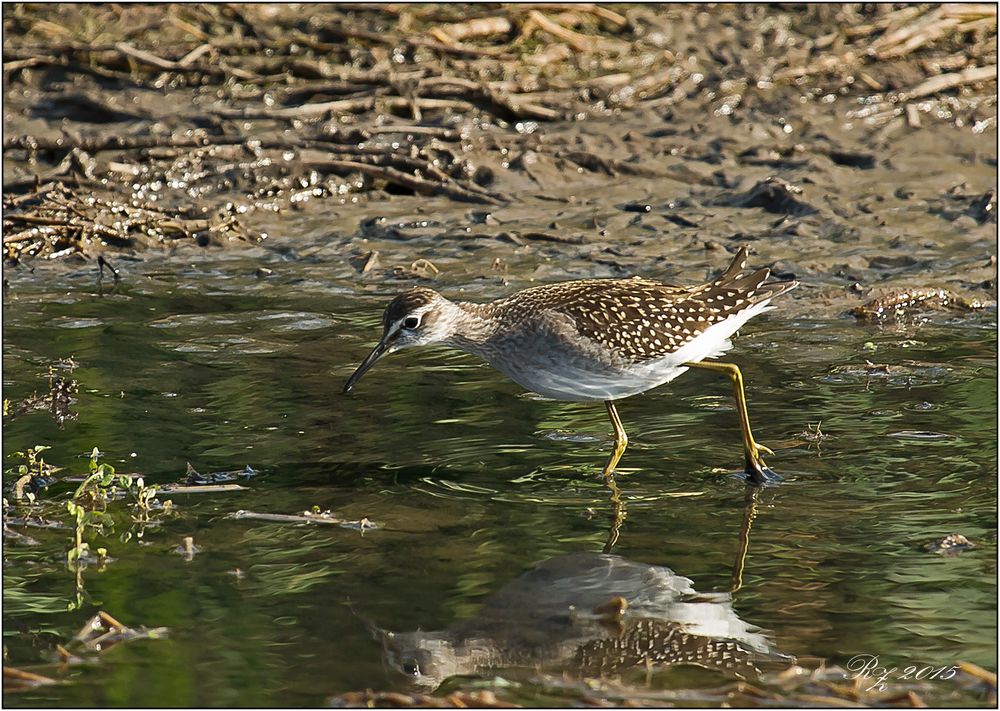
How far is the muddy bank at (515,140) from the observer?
12078mm

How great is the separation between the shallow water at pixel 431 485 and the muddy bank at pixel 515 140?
110 cm

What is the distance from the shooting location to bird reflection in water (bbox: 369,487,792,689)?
219 inches

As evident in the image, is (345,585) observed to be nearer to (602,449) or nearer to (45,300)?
(602,449)

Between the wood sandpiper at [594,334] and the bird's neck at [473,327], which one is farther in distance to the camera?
the bird's neck at [473,327]

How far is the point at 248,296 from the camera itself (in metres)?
11.4

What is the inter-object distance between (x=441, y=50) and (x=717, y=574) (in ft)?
32.4

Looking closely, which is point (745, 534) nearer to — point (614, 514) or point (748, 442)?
point (614, 514)

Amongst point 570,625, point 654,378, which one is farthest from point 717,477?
point 570,625

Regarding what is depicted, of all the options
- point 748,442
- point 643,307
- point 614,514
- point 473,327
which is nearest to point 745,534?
point 614,514

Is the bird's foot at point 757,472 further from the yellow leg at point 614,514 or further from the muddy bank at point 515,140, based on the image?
the muddy bank at point 515,140

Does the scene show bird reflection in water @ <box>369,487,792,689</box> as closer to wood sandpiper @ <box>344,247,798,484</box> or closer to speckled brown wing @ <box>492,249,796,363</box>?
wood sandpiper @ <box>344,247,798,484</box>

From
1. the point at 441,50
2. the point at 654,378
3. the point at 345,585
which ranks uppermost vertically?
the point at 441,50

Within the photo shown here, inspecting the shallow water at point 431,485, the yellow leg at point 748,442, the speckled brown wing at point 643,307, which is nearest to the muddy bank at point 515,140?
the shallow water at point 431,485

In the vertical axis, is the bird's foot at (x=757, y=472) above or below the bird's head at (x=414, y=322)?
below
